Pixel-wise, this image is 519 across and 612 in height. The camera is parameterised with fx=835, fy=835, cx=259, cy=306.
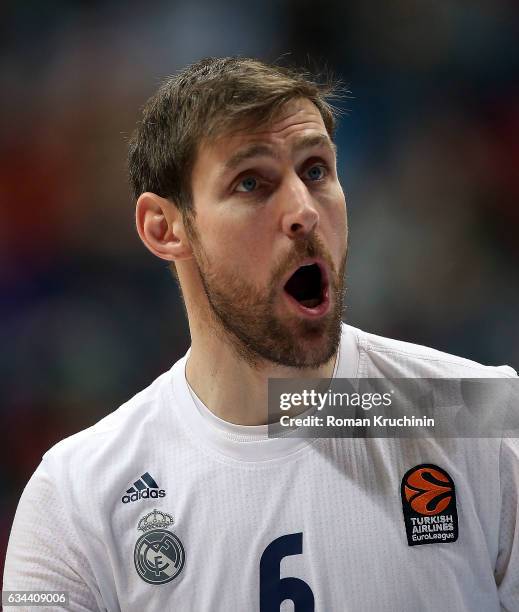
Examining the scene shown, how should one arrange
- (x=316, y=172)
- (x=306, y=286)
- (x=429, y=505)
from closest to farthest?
(x=429, y=505) → (x=316, y=172) → (x=306, y=286)

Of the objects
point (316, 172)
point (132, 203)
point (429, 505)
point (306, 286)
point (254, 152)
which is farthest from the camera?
point (132, 203)

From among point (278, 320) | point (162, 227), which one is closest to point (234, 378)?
point (278, 320)

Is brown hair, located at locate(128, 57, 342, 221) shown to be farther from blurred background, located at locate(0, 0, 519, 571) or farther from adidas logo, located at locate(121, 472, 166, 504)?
blurred background, located at locate(0, 0, 519, 571)

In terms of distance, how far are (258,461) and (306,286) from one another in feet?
2.08

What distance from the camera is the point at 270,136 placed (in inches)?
105

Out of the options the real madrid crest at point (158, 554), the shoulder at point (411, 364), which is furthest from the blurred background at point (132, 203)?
the real madrid crest at point (158, 554)

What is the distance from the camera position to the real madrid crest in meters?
2.59

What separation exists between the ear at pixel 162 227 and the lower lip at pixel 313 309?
0.42 meters

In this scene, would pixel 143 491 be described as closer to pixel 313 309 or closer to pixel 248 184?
pixel 313 309

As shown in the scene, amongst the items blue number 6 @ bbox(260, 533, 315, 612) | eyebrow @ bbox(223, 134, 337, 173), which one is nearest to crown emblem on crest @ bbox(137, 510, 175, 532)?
blue number 6 @ bbox(260, 533, 315, 612)

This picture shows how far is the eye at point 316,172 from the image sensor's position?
2.75 m

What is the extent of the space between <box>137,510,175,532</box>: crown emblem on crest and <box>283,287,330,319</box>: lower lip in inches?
30.8

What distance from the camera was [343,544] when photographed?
2.56 meters

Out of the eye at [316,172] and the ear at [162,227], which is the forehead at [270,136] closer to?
the eye at [316,172]
